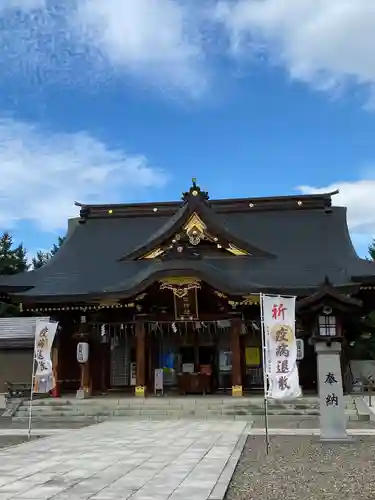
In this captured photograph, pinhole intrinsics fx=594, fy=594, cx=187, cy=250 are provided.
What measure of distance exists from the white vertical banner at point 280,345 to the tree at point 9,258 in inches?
1155

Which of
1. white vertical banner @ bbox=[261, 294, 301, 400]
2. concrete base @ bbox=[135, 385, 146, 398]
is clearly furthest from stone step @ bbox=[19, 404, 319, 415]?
white vertical banner @ bbox=[261, 294, 301, 400]

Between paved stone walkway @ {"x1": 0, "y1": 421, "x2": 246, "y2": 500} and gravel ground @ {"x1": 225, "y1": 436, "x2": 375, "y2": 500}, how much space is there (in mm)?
252

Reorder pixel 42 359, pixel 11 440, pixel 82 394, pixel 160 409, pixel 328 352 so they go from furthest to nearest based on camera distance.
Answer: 1. pixel 82 394
2. pixel 160 409
3. pixel 42 359
4. pixel 11 440
5. pixel 328 352

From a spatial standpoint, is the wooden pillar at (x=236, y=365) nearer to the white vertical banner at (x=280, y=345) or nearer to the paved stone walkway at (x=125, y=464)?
the paved stone walkway at (x=125, y=464)

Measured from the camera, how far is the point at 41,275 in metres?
22.0

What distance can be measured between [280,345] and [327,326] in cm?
149

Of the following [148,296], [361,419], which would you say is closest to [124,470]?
[361,419]

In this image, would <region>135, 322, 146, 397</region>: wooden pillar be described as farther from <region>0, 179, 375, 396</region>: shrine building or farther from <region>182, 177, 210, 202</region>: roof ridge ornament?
<region>182, 177, 210, 202</region>: roof ridge ornament

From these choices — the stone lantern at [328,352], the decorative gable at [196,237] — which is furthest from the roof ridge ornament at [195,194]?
the stone lantern at [328,352]

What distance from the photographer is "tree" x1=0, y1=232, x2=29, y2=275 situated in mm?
37469

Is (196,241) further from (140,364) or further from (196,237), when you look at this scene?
(140,364)

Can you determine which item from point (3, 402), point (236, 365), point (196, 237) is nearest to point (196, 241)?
point (196, 237)

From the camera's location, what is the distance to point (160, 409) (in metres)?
16.7

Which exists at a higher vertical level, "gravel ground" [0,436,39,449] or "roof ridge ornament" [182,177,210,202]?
"roof ridge ornament" [182,177,210,202]
